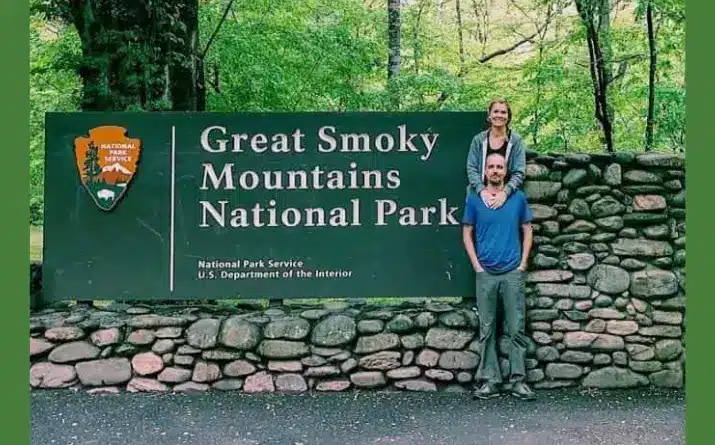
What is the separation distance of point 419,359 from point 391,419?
762mm

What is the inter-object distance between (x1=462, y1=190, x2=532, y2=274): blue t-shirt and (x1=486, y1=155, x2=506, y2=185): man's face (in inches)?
6.5

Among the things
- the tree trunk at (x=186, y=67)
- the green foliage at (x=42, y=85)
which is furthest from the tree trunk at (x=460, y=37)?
the tree trunk at (x=186, y=67)

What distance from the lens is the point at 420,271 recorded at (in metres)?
5.73

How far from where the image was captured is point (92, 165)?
224 inches

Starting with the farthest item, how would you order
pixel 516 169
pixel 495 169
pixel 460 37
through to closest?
1. pixel 460 37
2. pixel 516 169
3. pixel 495 169

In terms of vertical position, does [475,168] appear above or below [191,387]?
above

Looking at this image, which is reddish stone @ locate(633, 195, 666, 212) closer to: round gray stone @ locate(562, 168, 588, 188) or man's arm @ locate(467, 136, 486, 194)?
round gray stone @ locate(562, 168, 588, 188)

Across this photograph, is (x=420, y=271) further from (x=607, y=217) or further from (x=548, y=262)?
(x=607, y=217)

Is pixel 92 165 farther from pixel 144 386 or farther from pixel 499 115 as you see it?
pixel 499 115

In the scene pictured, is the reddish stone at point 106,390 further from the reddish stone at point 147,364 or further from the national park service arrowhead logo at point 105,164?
the national park service arrowhead logo at point 105,164

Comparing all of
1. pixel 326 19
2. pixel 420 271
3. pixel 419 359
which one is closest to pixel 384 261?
pixel 420 271

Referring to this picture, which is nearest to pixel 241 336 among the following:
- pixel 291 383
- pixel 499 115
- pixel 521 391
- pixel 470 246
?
pixel 291 383

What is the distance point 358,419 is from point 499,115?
8.39ft

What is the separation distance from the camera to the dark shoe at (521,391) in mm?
5309
